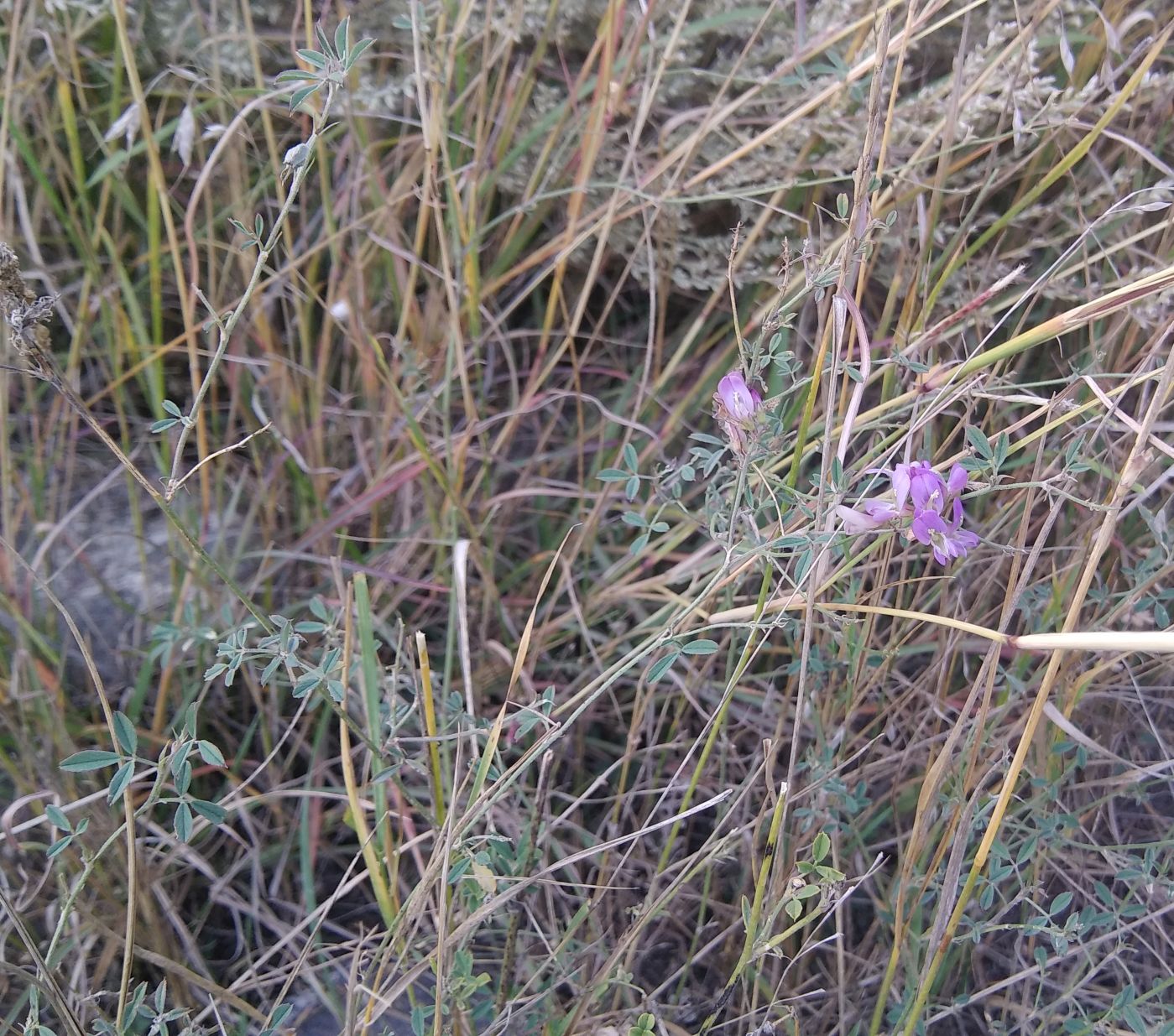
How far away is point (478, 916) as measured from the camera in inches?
29.9

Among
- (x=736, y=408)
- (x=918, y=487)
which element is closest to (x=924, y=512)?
(x=918, y=487)

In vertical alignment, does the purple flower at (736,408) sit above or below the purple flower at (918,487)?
above

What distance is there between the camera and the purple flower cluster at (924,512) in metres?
0.71

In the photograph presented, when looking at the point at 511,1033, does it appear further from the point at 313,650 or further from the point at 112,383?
the point at 112,383

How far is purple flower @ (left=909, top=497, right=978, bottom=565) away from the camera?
708 millimetres

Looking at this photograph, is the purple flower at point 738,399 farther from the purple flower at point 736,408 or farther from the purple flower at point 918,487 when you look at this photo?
the purple flower at point 918,487

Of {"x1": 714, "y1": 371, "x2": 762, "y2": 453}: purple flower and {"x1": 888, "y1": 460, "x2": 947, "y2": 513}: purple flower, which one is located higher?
{"x1": 714, "y1": 371, "x2": 762, "y2": 453}: purple flower

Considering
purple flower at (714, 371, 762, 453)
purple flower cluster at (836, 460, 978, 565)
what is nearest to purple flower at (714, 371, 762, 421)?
purple flower at (714, 371, 762, 453)

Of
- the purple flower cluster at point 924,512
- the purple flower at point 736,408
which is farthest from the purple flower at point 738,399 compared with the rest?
the purple flower cluster at point 924,512

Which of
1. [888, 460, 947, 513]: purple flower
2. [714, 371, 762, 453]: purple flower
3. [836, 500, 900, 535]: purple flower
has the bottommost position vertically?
[836, 500, 900, 535]: purple flower

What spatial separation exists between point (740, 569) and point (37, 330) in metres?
0.55

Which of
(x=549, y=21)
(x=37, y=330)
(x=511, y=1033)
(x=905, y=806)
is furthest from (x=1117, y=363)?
(x=37, y=330)

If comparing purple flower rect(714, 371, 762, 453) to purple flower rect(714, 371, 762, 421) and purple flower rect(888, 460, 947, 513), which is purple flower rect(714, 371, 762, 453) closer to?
purple flower rect(714, 371, 762, 421)

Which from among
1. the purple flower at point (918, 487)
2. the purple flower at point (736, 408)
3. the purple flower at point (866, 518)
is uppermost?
the purple flower at point (736, 408)
